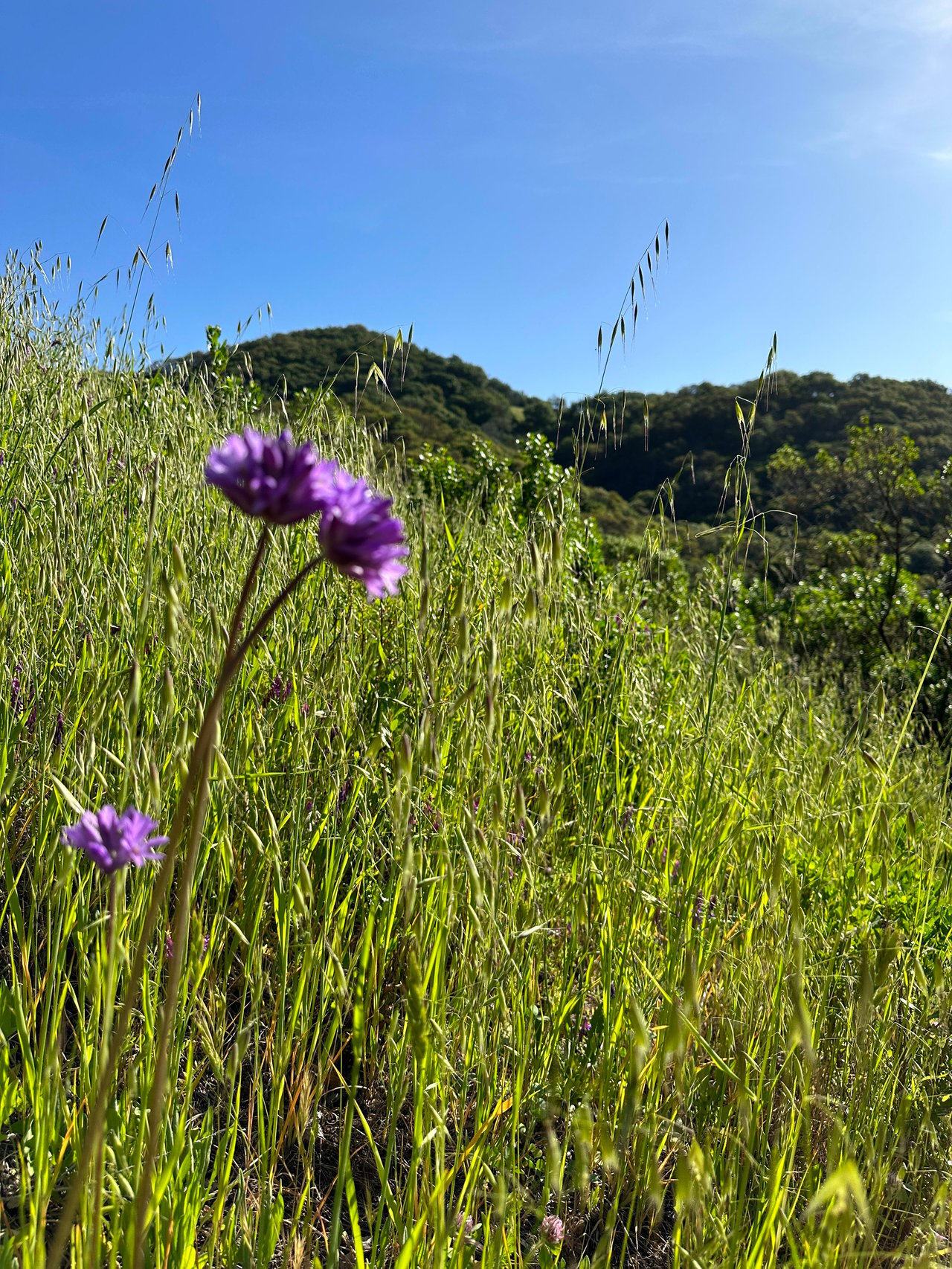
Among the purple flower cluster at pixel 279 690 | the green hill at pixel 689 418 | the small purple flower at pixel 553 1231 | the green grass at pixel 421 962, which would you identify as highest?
the green hill at pixel 689 418

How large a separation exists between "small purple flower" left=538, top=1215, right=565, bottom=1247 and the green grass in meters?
0.05

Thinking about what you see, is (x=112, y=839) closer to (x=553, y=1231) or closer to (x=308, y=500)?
(x=308, y=500)

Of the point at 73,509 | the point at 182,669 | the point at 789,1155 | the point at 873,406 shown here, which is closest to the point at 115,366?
the point at 73,509

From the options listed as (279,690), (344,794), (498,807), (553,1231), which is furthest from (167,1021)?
(279,690)

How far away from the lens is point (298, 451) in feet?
2.07

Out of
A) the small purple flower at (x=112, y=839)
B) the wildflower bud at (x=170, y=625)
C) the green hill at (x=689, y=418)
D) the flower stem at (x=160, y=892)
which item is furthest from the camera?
the green hill at (x=689, y=418)

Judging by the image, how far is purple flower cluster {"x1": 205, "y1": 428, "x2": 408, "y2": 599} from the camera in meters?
0.62

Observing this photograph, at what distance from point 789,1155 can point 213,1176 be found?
0.92 meters

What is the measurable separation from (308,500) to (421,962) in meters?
0.95

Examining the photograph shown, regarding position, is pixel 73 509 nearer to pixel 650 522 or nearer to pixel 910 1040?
pixel 650 522

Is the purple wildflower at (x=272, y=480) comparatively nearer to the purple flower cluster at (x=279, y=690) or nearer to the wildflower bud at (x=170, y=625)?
the wildflower bud at (x=170, y=625)

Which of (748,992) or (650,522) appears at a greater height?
(650,522)

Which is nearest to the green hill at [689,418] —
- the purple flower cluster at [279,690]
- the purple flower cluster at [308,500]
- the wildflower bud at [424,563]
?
the purple flower cluster at [279,690]

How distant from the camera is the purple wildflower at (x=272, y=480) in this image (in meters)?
0.62
